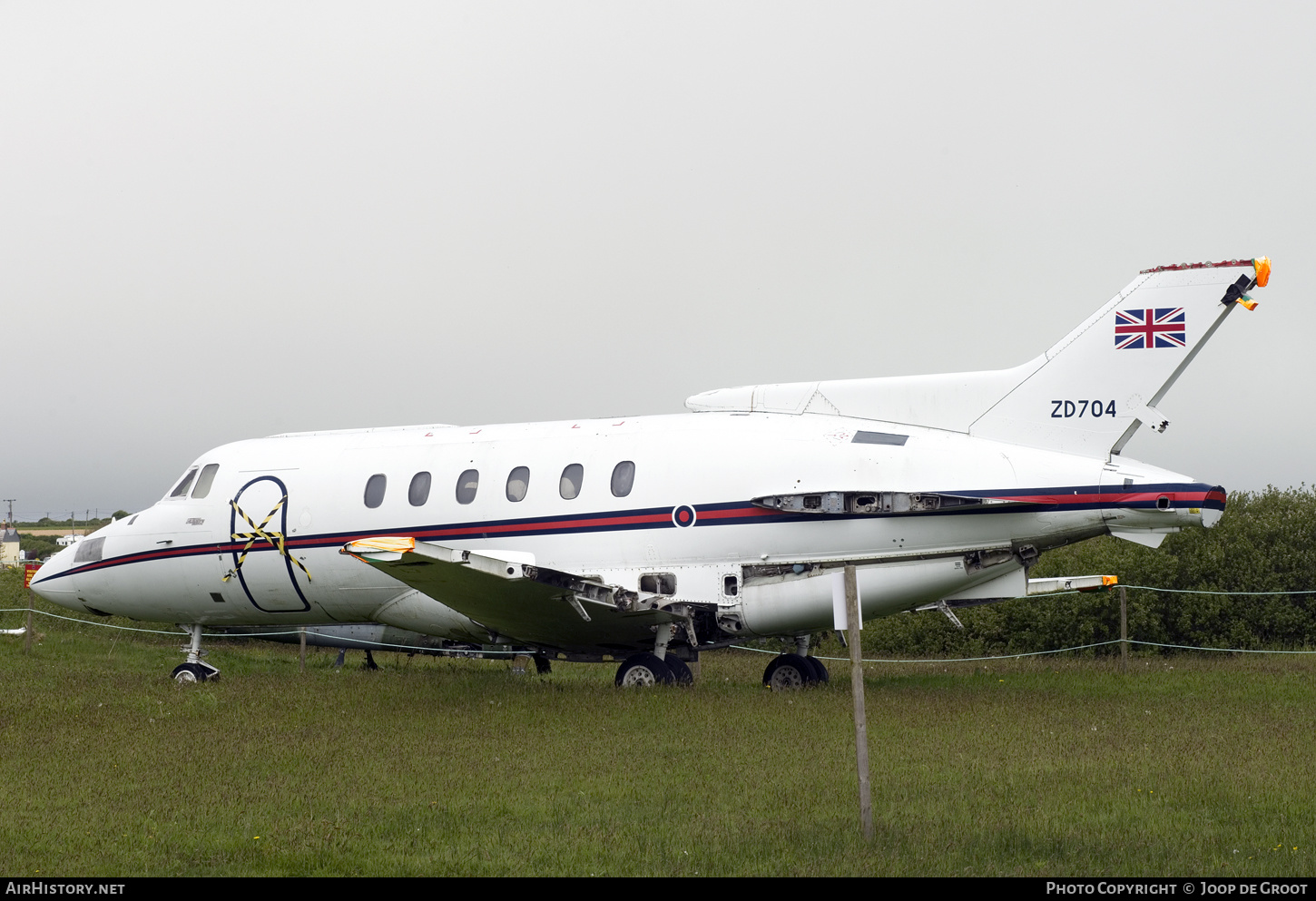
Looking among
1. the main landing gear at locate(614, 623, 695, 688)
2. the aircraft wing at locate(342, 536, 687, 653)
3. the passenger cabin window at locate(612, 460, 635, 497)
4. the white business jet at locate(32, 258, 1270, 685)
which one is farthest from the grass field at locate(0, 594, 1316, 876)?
the passenger cabin window at locate(612, 460, 635, 497)

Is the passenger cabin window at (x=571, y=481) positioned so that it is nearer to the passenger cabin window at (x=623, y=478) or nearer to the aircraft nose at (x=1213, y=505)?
the passenger cabin window at (x=623, y=478)

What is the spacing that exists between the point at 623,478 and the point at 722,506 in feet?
4.90

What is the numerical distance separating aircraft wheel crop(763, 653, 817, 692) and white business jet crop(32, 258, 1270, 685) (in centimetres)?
3

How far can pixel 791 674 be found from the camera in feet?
58.5

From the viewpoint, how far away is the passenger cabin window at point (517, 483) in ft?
55.8

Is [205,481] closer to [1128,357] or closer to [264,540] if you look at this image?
[264,540]

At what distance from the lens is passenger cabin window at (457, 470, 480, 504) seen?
1730cm

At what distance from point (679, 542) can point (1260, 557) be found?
23728 mm

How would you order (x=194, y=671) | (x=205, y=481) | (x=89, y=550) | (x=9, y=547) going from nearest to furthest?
(x=194, y=671), (x=205, y=481), (x=89, y=550), (x=9, y=547)

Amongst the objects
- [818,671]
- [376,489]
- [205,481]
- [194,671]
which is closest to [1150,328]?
[818,671]

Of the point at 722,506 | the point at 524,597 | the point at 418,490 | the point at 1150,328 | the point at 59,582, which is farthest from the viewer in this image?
the point at 59,582

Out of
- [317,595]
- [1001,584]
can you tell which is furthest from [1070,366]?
[317,595]

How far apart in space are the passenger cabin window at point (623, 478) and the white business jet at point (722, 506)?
0.03 metres

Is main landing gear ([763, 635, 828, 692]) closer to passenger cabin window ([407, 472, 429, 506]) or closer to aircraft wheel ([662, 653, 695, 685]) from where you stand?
aircraft wheel ([662, 653, 695, 685])
